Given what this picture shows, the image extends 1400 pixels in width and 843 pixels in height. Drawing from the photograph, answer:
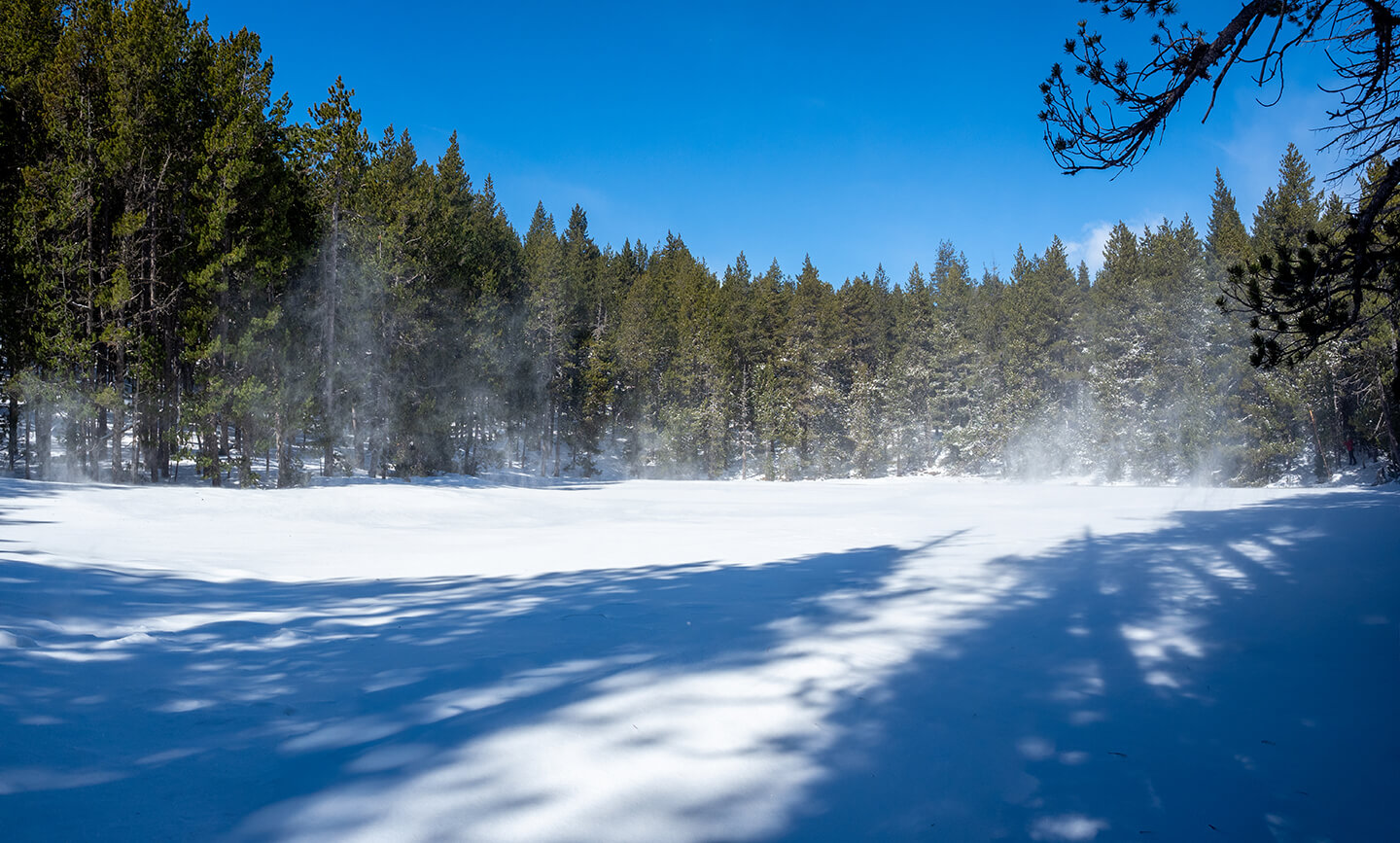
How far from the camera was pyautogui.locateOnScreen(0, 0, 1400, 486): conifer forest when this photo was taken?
15.8 metres

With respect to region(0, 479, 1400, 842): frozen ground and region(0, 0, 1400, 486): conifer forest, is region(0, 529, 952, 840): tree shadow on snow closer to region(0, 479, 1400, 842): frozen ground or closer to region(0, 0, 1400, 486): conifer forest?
region(0, 479, 1400, 842): frozen ground

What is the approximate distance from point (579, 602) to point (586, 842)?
329 centimetres

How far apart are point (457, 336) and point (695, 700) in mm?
27488

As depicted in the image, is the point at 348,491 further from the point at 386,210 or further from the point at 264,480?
the point at 386,210

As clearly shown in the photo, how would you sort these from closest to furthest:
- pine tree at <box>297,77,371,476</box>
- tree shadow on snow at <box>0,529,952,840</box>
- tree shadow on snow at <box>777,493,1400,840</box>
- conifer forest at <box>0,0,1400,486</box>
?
tree shadow on snow at <box>0,529,952,840</box> → tree shadow on snow at <box>777,493,1400,840</box> → conifer forest at <box>0,0,1400,486</box> → pine tree at <box>297,77,371,476</box>

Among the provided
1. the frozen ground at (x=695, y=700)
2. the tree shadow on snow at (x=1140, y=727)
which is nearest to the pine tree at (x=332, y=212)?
the frozen ground at (x=695, y=700)

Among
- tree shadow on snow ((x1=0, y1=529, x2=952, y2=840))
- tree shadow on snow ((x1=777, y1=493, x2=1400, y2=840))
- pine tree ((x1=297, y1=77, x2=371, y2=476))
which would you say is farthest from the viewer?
pine tree ((x1=297, y1=77, x2=371, y2=476))

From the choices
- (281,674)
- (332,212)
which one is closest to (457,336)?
A: (332,212)

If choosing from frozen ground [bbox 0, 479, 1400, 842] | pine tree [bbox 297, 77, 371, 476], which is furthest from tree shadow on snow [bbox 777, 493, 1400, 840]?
pine tree [bbox 297, 77, 371, 476]

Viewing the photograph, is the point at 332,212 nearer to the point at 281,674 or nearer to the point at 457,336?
the point at 457,336

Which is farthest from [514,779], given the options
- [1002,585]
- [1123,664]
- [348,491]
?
[348,491]

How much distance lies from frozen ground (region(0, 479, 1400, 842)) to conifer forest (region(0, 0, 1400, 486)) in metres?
3.23

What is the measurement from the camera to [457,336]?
2770 cm

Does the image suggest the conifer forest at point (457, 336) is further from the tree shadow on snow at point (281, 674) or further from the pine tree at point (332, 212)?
the tree shadow on snow at point (281, 674)
